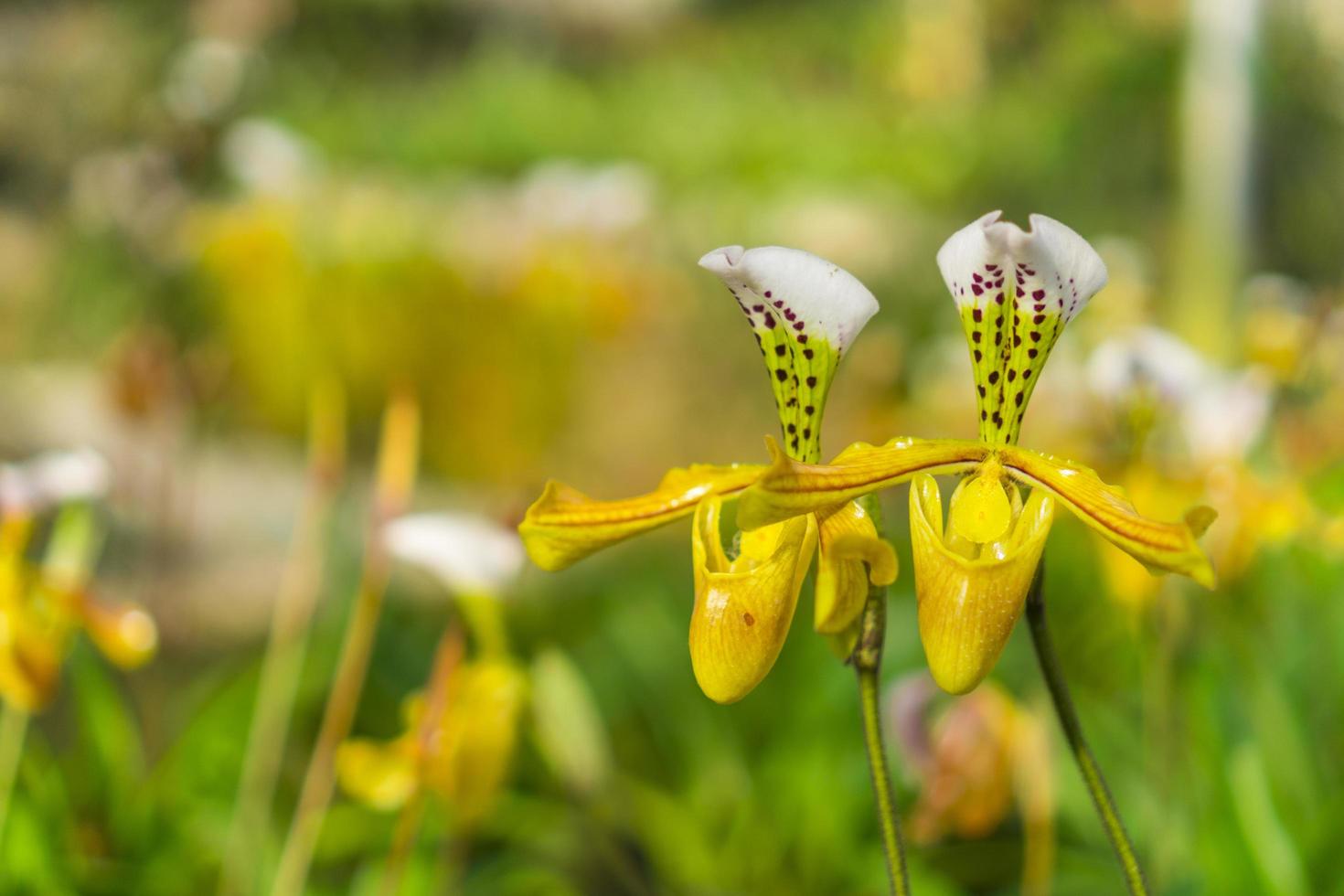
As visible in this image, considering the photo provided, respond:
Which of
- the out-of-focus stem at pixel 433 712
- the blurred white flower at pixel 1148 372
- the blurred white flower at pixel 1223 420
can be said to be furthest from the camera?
the blurred white flower at pixel 1223 420

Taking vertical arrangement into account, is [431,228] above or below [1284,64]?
below

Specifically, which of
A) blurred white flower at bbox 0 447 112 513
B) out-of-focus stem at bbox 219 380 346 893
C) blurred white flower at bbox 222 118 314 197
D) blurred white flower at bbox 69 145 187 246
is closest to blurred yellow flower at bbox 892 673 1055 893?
out-of-focus stem at bbox 219 380 346 893

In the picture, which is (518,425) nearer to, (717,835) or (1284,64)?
(717,835)

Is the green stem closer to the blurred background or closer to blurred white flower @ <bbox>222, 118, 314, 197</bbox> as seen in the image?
the blurred background

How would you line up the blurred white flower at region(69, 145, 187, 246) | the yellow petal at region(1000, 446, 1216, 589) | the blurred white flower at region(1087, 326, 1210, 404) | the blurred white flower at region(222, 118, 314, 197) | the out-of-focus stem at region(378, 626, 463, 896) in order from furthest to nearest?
the blurred white flower at region(222, 118, 314, 197) < the blurred white flower at region(69, 145, 187, 246) < the blurred white flower at region(1087, 326, 1210, 404) < the out-of-focus stem at region(378, 626, 463, 896) < the yellow petal at region(1000, 446, 1216, 589)

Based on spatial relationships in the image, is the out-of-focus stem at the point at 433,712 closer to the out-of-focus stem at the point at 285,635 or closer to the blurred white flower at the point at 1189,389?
the out-of-focus stem at the point at 285,635

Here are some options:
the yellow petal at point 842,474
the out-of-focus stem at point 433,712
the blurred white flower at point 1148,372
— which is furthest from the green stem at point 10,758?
the blurred white flower at point 1148,372

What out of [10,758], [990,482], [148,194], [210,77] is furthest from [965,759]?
[210,77]

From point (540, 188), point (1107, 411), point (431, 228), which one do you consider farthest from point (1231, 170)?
point (431, 228)
